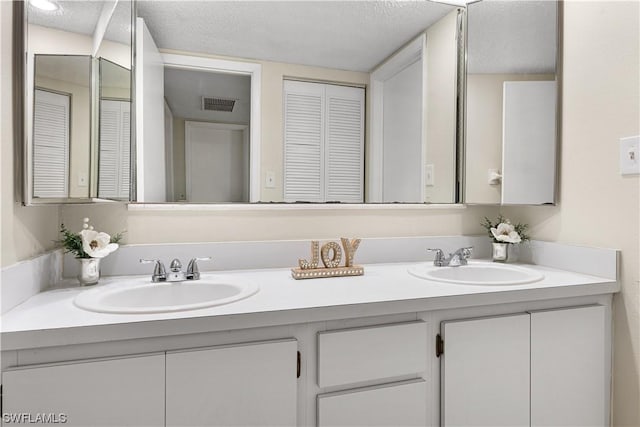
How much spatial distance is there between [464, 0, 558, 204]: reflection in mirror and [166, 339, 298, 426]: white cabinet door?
4.03 ft

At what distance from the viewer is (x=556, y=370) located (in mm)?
1181

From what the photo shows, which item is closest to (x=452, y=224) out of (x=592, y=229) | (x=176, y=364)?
(x=592, y=229)

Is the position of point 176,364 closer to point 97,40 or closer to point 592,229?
point 97,40

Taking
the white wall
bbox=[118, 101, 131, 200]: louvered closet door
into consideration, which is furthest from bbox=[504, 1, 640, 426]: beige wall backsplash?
the white wall

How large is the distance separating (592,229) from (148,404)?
1536 millimetres

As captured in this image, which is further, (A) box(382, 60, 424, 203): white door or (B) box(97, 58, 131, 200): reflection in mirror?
(A) box(382, 60, 424, 203): white door

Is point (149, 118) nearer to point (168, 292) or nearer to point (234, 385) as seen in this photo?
point (168, 292)

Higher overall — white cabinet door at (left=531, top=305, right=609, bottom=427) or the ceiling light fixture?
the ceiling light fixture

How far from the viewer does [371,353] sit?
0.99 m

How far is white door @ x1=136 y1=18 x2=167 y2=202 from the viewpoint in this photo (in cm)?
135

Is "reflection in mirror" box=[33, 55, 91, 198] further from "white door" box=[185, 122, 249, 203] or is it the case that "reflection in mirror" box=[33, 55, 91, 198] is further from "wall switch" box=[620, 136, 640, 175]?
"wall switch" box=[620, 136, 640, 175]

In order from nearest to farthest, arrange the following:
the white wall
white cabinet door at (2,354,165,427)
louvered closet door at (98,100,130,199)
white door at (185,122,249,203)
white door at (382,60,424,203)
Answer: white cabinet door at (2,354,165,427)
the white wall
louvered closet door at (98,100,130,199)
white door at (185,122,249,203)
white door at (382,60,424,203)

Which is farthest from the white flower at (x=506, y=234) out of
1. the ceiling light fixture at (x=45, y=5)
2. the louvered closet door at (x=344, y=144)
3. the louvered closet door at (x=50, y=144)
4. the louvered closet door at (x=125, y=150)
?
the ceiling light fixture at (x=45, y=5)

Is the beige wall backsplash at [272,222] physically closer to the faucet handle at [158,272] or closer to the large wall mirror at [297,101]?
the large wall mirror at [297,101]
